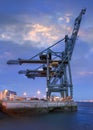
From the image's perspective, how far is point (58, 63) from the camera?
98125 mm

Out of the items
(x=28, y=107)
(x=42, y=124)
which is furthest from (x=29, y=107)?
(x=42, y=124)

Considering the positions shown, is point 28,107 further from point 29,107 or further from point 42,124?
point 42,124

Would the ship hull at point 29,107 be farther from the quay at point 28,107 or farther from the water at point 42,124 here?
the water at point 42,124

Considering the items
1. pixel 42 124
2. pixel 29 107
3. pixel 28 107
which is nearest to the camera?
Result: pixel 42 124

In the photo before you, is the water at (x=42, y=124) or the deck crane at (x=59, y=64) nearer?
the water at (x=42, y=124)

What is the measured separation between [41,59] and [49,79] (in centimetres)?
695

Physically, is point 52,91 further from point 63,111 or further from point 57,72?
point 63,111

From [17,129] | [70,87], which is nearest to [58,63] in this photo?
[70,87]

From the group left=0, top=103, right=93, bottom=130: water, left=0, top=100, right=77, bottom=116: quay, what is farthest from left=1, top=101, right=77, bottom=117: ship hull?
left=0, top=103, right=93, bottom=130: water

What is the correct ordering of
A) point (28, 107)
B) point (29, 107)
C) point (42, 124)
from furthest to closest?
1. point (29, 107)
2. point (28, 107)
3. point (42, 124)

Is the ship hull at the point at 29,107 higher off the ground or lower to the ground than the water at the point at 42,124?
higher

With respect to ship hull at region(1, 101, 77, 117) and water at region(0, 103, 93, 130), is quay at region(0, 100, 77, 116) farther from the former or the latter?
water at region(0, 103, 93, 130)

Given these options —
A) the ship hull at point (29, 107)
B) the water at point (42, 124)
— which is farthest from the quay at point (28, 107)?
the water at point (42, 124)

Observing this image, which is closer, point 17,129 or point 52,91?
point 17,129
